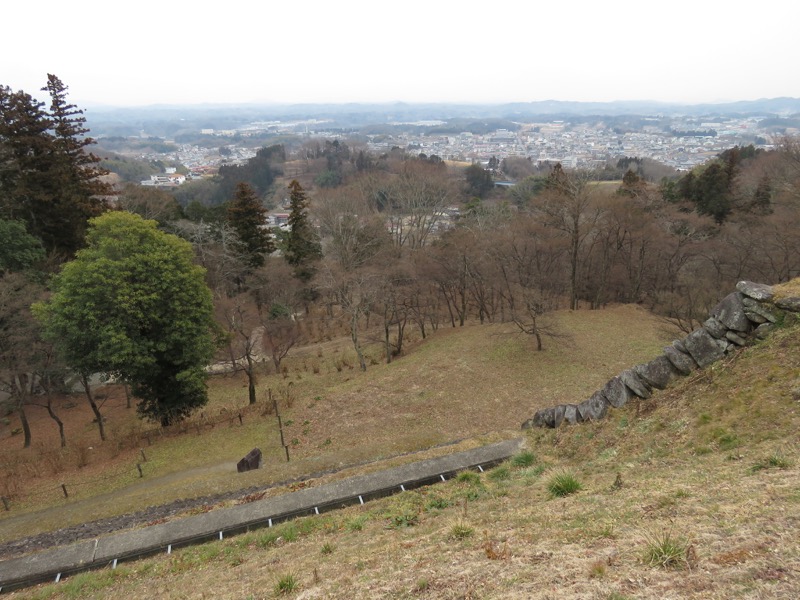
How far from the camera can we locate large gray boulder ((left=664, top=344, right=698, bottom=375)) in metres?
8.09

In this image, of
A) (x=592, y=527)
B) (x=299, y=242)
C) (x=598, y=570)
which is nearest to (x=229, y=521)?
(x=592, y=527)

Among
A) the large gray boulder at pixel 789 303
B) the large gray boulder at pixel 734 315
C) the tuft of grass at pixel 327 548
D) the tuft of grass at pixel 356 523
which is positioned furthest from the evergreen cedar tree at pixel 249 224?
the large gray boulder at pixel 789 303

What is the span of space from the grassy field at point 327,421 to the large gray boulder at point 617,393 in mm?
2942

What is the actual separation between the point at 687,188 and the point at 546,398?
2645 centimetres

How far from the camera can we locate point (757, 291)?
300 inches

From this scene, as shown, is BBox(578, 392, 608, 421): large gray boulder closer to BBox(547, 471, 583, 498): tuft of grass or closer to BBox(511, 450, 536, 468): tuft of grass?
BBox(511, 450, 536, 468): tuft of grass

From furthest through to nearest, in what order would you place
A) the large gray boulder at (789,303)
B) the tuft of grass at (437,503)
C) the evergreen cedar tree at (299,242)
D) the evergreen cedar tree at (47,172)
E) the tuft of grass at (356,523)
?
the evergreen cedar tree at (299,242) < the evergreen cedar tree at (47,172) < the large gray boulder at (789,303) < the tuft of grass at (437,503) < the tuft of grass at (356,523)

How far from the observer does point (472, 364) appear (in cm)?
1859

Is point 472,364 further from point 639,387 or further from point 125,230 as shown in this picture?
point 125,230

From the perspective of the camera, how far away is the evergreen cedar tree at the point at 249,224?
97.0ft

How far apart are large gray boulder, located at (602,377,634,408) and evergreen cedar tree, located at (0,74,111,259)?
82.1 ft

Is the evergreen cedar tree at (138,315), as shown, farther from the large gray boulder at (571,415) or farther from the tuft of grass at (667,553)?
the tuft of grass at (667,553)

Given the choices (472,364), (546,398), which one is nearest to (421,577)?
(546,398)

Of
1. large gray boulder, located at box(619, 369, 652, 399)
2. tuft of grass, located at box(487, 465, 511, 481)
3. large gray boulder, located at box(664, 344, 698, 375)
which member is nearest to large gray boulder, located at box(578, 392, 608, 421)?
large gray boulder, located at box(619, 369, 652, 399)
